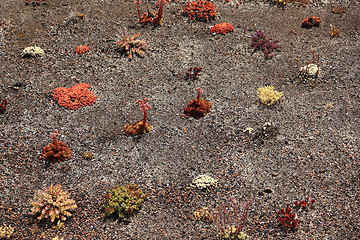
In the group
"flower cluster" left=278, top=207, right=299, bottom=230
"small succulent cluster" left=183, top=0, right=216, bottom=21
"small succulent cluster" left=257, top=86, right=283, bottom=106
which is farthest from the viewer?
"small succulent cluster" left=183, top=0, right=216, bottom=21

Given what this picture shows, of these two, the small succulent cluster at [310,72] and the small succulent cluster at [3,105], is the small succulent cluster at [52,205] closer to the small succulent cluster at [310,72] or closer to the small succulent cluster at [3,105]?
the small succulent cluster at [3,105]

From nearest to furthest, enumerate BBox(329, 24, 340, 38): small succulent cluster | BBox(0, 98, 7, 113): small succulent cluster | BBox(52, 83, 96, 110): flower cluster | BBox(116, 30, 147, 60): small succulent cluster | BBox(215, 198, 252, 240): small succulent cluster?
BBox(215, 198, 252, 240): small succulent cluster, BBox(0, 98, 7, 113): small succulent cluster, BBox(52, 83, 96, 110): flower cluster, BBox(116, 30, 147, 60): small succulent cluster, BBox(329, 24, 340, 38): small succulent cluster

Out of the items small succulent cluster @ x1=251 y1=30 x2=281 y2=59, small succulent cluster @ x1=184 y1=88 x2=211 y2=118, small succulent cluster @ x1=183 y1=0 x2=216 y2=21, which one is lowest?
small succulent cluster @ x1=184 y1=88 x2=211 y2=118

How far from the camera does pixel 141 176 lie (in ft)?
33.7

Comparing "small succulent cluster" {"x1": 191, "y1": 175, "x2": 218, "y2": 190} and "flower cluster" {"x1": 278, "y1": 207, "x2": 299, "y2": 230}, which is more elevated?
"flower cluster" {"x1": 278, "y1": 207, "x2": 299, "y2": 230}

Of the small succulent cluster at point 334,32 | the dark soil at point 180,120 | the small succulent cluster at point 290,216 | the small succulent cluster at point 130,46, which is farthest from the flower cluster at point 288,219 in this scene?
the small succulent cluster at point 334,32

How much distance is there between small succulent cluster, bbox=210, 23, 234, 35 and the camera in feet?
51.7

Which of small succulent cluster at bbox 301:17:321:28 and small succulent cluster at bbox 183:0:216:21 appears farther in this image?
small succulent cluster at bbox 183:0:216:21

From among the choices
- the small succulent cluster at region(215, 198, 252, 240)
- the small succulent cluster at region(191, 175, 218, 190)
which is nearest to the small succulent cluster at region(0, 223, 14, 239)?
the small succulent cluster at region(191, 175, 218, 190)

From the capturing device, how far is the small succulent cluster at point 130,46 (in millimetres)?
14609

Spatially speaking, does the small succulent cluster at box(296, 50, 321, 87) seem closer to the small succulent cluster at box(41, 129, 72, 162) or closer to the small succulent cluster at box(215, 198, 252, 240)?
the small succulent cluster at box(215, 198, 252, 240)

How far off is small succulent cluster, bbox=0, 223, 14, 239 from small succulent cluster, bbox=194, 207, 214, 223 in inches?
200

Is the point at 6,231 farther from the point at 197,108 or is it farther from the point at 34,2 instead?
the point at 34,2

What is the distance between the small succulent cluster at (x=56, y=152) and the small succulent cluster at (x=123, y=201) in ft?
7.75
